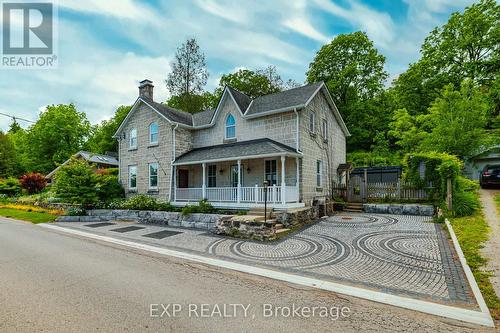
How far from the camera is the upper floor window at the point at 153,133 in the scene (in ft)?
61.3

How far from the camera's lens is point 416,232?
377 inches

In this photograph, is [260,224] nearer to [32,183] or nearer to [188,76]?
[188,76]

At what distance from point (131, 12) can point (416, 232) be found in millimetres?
14249

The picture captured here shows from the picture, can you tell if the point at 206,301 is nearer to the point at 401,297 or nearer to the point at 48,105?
the point at 401,297

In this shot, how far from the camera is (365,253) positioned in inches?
295

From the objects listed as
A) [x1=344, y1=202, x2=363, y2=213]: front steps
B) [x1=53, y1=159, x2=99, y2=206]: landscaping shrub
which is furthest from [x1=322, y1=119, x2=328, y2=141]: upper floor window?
[x1=53, y1=159, x2=99, y2=206]: landscaping shrub

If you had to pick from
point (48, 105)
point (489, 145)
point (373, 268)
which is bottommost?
point (373, 268)

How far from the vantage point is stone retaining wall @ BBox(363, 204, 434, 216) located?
42.3 feet

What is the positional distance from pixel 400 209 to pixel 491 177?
31.5 feet

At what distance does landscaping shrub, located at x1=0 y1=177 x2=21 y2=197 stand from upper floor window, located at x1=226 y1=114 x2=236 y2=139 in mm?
28970

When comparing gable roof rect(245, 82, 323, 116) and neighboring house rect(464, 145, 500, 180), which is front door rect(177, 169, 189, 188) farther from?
neighboring house rect(464, 145, 500, 180)

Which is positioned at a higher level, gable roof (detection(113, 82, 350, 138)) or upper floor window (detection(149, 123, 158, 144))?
gable roof (detection(113, 82, 350, 138))

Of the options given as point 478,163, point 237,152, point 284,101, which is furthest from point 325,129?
point 478,163

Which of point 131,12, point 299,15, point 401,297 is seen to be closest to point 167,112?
point 131,12
